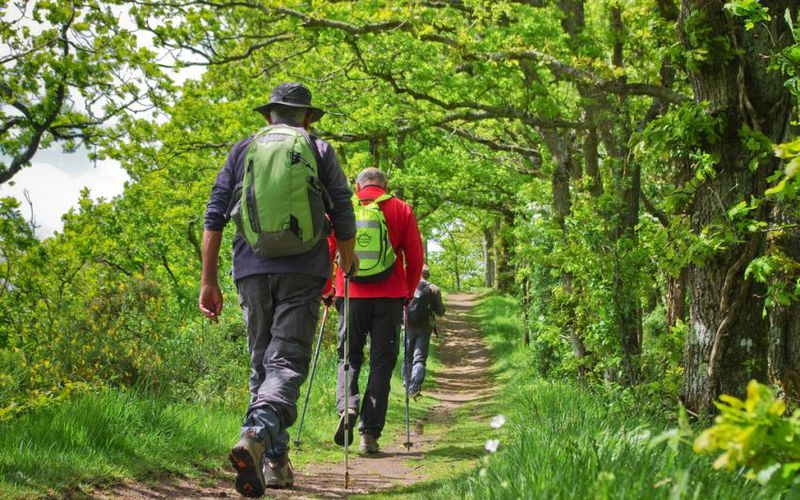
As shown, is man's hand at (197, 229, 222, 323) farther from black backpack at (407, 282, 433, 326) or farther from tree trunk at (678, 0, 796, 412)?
black backpack at (407, 282, 433, 326)

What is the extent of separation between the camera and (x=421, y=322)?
499 inches

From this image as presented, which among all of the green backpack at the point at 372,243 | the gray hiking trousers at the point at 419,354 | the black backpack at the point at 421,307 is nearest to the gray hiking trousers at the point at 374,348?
the green backpack at the point at 372,243

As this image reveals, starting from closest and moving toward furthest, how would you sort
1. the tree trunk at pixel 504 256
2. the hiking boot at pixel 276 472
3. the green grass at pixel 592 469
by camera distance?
the green grass at pixel 592 469 → the hiking boot at pixel 276 472 → the tree trunk at pixel 504 256

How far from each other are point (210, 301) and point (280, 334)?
539 millimetres

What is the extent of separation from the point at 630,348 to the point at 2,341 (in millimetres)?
5730

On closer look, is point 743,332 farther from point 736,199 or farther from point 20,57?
point 20,57

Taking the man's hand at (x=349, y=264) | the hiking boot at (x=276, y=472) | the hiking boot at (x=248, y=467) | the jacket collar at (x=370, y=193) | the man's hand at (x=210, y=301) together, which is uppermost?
the jacket collar at (x=370, y=193)

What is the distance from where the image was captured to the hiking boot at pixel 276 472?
4766mm

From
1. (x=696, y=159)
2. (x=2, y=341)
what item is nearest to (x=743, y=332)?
(x=696, y=159)

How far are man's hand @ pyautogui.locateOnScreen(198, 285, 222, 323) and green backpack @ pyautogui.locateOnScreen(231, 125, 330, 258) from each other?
1.50 ft

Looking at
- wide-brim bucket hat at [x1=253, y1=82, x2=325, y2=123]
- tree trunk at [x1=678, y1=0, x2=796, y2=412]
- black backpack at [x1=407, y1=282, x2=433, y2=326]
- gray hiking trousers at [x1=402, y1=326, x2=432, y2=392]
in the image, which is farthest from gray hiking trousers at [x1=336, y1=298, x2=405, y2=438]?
gray hiking trousers at [x1=402, y1=326, x2=432, y2=392]

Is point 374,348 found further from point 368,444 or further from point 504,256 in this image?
point 504,256

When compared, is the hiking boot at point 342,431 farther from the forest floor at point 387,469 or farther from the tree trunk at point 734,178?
the tree trunk at point 734,178

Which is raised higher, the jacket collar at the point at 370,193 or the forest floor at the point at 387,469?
the jacket collar at the point at 370,193
